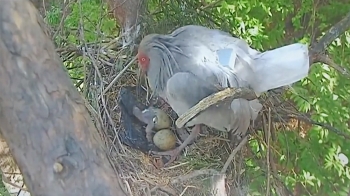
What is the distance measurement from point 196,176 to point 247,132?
0.23 meters

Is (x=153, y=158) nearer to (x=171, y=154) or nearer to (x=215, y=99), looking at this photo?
(x=171, y=154)

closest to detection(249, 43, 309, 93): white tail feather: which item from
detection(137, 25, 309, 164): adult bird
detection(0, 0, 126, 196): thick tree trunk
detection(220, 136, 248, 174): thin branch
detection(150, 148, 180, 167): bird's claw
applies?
detection(137, 25, 309, 164): adult bird

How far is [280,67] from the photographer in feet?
4.42

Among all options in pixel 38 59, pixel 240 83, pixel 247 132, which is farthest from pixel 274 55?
pixel 38 59

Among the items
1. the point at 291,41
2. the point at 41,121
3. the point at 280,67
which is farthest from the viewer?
the point at 291,41

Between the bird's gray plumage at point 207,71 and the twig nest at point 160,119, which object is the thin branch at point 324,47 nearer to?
the bird's gray plumage at point 207,71

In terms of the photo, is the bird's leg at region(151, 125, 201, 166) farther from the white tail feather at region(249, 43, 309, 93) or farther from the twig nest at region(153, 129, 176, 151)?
the white tail feather at region(249, 43, 309, 93)

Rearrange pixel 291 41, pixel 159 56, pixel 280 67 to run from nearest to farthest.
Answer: pixel 280 67
pixel 159 56
pixel 291 41

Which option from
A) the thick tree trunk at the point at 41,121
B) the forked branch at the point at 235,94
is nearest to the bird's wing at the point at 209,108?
the forked branch at the point at 235,94

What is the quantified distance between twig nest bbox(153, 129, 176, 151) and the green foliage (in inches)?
10.3

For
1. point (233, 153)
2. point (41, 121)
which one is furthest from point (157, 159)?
point (41, 121)

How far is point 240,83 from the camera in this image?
140 cm

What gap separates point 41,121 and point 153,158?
750 mm

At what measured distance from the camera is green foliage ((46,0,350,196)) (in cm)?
169
